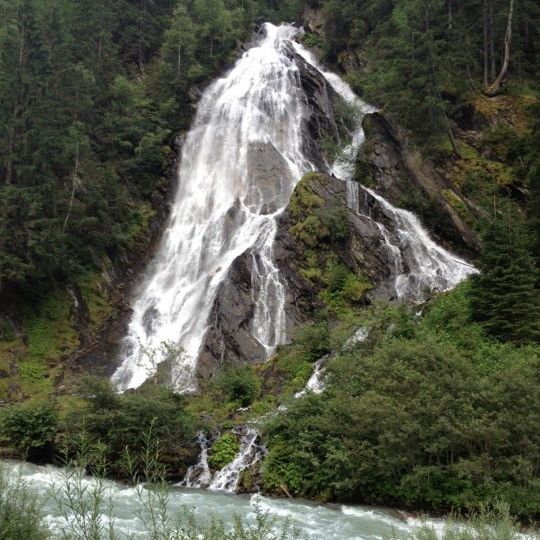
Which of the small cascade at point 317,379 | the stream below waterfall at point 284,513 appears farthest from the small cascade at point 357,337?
the stream below waterfall at point 284,513

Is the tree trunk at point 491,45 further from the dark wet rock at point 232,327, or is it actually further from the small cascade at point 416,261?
the dark wet rock at point 232,327

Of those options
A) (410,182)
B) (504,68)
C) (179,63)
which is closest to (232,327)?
(410,182)

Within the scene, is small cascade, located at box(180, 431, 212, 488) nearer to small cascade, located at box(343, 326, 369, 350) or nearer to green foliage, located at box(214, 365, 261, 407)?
green foliage, located at box(214, 365, 261, 407)

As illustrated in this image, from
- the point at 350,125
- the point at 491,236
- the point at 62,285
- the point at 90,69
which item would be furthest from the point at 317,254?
the point at 90,69

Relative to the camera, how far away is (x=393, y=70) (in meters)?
36.5

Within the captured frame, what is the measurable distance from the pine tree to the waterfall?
7.59 metres

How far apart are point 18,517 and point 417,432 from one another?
9638 millimetres

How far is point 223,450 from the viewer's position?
56.8 feet

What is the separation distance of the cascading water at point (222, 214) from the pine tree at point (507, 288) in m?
9.75

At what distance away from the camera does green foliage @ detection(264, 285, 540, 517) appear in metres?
13.0

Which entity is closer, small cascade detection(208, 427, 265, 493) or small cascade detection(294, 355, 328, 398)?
small cascade detection(208, 427, 265, 493)

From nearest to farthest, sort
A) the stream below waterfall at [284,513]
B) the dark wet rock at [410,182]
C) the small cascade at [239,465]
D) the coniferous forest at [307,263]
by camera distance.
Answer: the stream below waterfall at [284,513] → the coniferous forest at [307,263] → the small cascade at [239,465] → the dark wet rock at [410,182]

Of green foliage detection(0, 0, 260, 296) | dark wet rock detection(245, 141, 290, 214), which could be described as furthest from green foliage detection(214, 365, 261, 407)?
dark wet rock detection(245, 141, 290, 214)

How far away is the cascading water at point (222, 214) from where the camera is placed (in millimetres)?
27031
